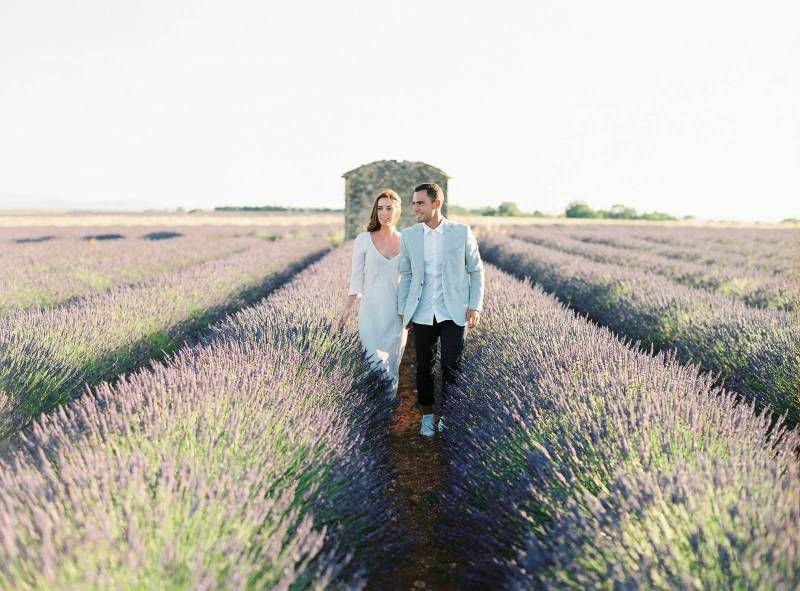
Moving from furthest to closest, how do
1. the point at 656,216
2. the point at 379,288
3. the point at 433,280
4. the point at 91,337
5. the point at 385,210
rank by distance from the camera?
the point at 656,216
the point at 91,337
the point at 379,288
the point at 385,210
the point at 433,280

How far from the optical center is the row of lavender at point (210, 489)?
1194mm

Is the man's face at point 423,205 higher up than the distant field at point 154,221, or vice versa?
the man's face at point 423,205

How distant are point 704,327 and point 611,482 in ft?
10.6

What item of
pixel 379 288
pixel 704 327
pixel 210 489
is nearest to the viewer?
pixel 210 489

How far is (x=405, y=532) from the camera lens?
7.49 ft

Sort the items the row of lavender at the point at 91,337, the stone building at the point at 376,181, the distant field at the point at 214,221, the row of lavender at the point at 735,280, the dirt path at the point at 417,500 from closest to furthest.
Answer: the dirt path at the point at 417,500 → the row of lavender at the point at 91,337 → the row of lavender at the point at 735,280 → the stone building at the point at 376,181 → the distant field at the point at 214,221

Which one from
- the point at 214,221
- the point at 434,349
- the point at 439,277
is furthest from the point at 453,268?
the point at 214,221

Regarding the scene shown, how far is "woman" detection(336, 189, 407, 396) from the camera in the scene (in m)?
3.42

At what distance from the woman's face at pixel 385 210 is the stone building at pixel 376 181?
41.6 feet

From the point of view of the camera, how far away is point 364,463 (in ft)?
6.69

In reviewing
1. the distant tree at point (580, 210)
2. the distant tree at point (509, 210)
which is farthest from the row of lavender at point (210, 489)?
the distant tree at point (580, 210)

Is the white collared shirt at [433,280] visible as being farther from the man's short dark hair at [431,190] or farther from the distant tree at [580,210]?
the distant tree at [580,210]

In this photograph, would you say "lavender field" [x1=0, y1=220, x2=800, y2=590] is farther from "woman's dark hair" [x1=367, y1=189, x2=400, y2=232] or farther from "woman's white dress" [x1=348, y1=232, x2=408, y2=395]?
"woman's dark hair" [x1=367, y1=189, x2=400, y2=232]

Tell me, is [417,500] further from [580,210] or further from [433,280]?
[580,210]
